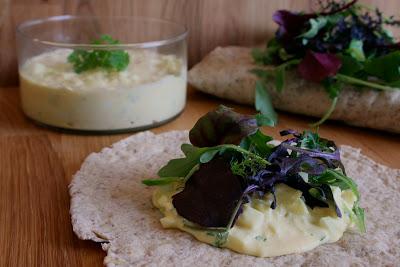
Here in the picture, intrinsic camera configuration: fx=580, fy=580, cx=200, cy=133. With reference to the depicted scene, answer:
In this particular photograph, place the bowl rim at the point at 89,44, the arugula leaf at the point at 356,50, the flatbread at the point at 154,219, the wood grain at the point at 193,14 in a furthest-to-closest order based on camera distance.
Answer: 1. the wood grain at the point at 193,14
2. the arugula leaf at the point at 356,50
3. the bowl rim at the point at 89,44
4. the flatbread at the point at 154,219

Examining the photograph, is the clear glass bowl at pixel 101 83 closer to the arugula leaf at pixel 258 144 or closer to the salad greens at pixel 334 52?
the salad greens at pixel 334 52

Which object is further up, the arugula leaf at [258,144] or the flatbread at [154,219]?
the arugula leaf at [258,144]

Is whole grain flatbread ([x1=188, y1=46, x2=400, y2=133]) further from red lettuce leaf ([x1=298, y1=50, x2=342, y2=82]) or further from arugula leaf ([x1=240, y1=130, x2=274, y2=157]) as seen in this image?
arugula leaf ([x1=240, y1=130, x2=274, y2=157])

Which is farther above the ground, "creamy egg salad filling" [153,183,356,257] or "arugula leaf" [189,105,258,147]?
"arugula leaf" [189,105,258,147]

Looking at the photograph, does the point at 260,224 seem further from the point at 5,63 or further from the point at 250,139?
the point at 5,63

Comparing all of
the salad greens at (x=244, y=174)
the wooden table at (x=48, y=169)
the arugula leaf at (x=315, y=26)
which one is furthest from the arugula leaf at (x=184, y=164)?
the arugula leaf at (x=315, y=26)

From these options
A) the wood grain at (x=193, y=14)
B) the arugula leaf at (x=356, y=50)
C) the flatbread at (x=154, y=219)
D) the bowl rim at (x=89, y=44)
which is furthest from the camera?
the wood grain at (x=193, y=14)

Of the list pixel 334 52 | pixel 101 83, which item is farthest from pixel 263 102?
pixel 101 83

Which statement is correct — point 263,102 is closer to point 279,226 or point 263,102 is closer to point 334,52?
point 334,52

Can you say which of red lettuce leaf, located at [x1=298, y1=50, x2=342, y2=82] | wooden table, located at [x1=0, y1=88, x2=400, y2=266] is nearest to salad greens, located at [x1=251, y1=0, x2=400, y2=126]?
red lettuce leaf, located at [x1=298, y1=50, x2=342, y2=82]

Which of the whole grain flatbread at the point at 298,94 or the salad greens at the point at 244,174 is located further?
the whole grain flatbread at the point at 298,94
